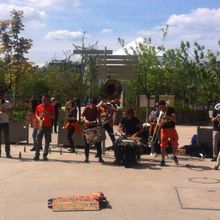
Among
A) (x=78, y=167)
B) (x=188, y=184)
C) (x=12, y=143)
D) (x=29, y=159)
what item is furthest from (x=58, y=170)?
(x=12, y=143)

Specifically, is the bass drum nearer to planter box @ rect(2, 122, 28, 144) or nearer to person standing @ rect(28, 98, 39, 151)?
person standing @ rect(28, 98, 39, 151)

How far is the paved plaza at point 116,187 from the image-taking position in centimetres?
734

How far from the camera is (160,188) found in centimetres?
937

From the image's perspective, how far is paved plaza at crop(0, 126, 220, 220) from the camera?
734 cm

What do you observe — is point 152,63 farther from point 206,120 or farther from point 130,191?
point 130,191

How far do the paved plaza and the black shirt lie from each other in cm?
89

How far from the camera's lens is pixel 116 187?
9.39 m

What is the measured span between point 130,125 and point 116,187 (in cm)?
390

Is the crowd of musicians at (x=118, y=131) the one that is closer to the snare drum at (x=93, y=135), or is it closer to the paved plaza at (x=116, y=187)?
the snare drum at (x=93, y=135)

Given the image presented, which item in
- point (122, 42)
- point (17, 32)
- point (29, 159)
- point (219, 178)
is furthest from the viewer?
point (122, 42)

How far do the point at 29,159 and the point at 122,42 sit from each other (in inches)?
1106

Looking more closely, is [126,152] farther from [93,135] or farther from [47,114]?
[47,114]

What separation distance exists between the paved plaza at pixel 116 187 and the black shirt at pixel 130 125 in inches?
35.1

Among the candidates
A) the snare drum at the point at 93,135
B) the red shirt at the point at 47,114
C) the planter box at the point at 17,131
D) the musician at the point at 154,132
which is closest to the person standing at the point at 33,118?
the planter box at the point at 17,131
